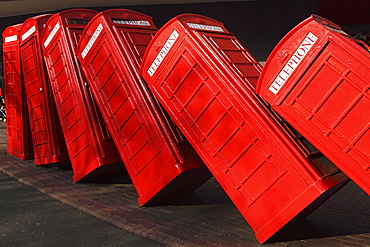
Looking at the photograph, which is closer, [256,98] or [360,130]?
[360,130]

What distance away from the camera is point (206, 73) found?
6.21 meters

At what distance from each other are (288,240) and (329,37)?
8.92 feet

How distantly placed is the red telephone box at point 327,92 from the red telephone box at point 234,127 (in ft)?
1.31

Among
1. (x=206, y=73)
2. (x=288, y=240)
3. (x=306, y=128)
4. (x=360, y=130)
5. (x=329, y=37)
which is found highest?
(x=329, y=37)

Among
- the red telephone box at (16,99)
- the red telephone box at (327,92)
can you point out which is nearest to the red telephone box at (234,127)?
the red telephone box at (327,92)

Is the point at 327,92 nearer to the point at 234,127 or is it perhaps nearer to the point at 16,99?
the point at 234,127

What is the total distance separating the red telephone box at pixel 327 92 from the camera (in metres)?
4.73

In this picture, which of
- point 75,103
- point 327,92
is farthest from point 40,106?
point 327,92

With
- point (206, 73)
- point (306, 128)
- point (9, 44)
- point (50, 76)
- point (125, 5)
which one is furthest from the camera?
point (125, 5)

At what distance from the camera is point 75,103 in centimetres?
869

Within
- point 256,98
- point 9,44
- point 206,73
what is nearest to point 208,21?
point 206,73

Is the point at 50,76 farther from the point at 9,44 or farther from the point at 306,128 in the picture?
the point at 306,128

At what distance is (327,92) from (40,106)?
7.19 meters

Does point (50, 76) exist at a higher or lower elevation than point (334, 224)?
lower
